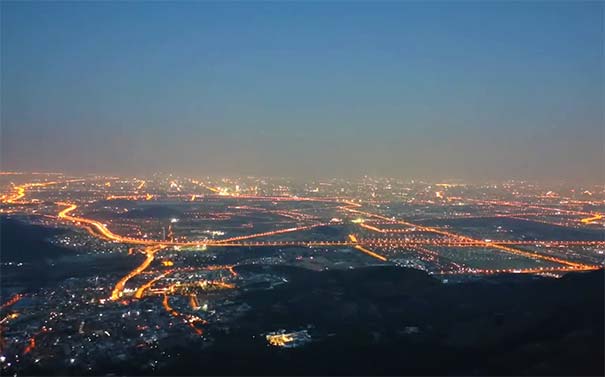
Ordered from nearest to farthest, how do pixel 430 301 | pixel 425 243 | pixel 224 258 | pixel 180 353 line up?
pixel 180 353 → pixel 430 301 → pixel 224 258 → pixel 425 243

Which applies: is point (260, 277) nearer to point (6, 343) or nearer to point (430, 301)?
point (430, 301)

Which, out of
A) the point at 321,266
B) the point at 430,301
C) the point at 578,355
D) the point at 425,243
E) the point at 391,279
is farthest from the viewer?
the point at 425,243

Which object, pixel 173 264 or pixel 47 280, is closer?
pixel 47 280

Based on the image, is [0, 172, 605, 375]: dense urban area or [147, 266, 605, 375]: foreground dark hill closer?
[147, 266, 605, 375]: foreground dark hill

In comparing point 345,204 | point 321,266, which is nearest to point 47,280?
point 321,266

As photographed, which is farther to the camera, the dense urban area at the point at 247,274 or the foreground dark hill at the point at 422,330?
the dense urban area at the point at 247,274

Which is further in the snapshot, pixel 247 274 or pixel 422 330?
pixel 247 274

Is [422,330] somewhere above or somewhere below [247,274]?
below

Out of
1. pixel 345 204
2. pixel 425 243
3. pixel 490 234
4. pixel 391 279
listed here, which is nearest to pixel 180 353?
pixel 391 279

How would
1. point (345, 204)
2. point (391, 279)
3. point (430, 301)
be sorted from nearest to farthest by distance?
point (430, 301) → point (391, 279) → point (345, 204)
